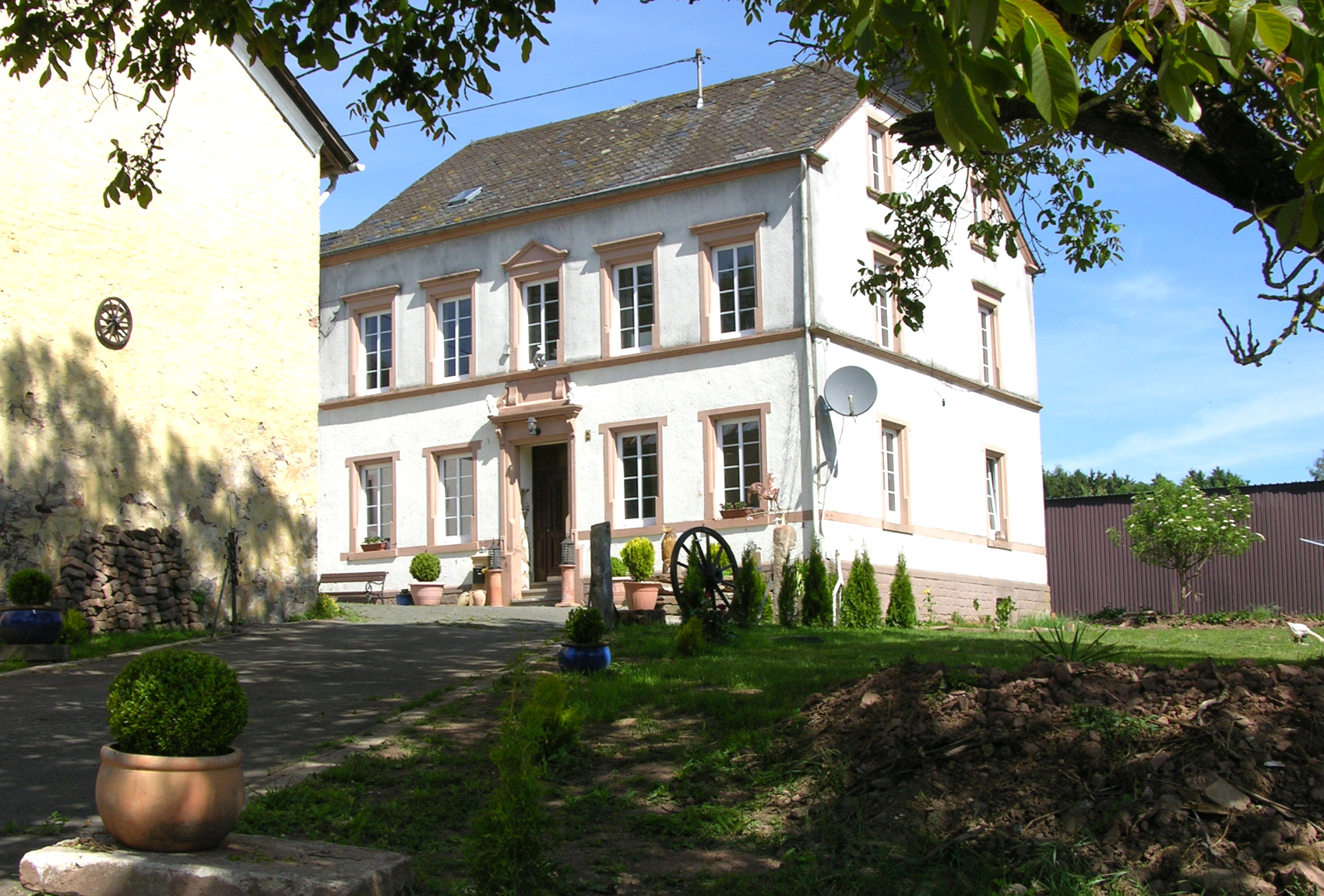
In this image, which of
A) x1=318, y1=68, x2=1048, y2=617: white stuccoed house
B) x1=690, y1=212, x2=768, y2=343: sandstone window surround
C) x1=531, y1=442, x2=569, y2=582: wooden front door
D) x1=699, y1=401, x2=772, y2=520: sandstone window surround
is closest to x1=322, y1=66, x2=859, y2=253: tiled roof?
x1=318, y1=68, x2=1048, y2=617: white stuccoed house

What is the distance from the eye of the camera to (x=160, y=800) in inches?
203

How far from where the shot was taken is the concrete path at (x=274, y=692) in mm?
6883

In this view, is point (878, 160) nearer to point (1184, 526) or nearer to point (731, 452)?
point (731, 452)

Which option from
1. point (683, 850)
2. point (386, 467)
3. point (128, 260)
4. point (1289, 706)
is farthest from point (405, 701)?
point (386, 467)

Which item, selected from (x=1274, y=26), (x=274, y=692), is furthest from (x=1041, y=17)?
(x=274, y=692)

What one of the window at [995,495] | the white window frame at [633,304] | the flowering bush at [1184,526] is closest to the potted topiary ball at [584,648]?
the white window frame at [633,304]

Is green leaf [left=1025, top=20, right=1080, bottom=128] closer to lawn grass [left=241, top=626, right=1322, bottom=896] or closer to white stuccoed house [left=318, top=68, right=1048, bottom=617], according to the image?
lawn grass [left=241, top=626, right=1322, bottom=896]

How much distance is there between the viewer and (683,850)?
5934 mm

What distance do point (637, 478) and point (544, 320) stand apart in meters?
3.64

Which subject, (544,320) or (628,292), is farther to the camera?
(544,320)

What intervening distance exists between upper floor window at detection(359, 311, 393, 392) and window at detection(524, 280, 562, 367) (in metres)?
3.29

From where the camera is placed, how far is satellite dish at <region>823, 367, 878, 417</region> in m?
20.4

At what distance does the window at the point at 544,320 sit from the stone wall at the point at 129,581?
988 centimetres

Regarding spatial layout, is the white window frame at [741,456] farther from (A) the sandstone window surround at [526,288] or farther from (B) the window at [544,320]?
(B) the window at [544,320]
